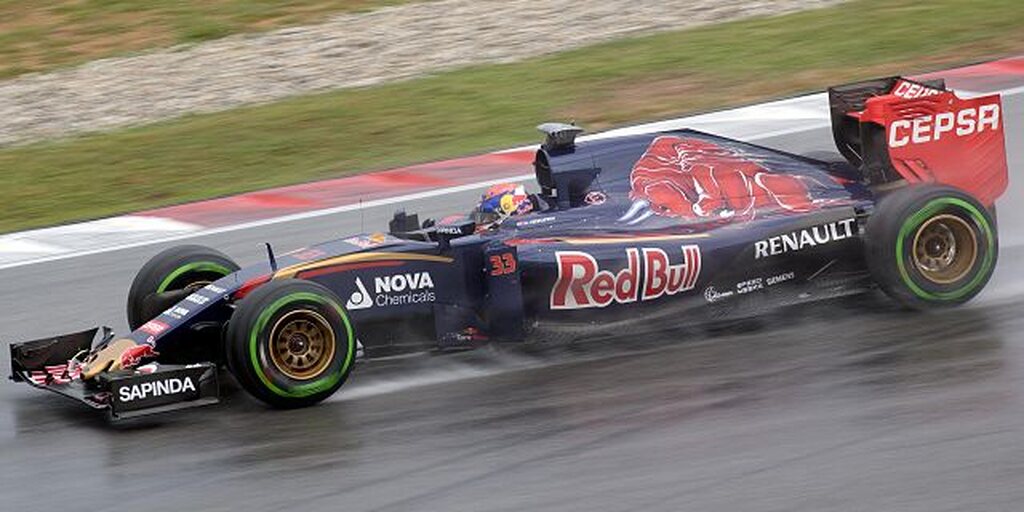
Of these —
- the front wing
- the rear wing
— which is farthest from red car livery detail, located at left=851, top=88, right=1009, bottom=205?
the front wing

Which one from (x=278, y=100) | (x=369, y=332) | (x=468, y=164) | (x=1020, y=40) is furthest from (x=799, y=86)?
(x=369, y=332)

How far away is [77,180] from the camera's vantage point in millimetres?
15648

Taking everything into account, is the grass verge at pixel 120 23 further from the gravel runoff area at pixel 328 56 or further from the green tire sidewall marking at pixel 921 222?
the green tire sidewall marking at pixel 921 222

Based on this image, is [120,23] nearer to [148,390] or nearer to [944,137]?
[944,137]

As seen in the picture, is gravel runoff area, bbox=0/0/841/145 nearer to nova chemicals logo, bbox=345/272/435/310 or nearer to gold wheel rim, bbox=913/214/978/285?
nova chemicals logo, bbox=345/272/435/310

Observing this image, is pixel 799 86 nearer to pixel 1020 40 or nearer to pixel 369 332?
pixel 1020 40

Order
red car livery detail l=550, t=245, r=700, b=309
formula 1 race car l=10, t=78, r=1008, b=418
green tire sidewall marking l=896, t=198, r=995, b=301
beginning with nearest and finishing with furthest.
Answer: formula 1 race car l=10, t=78, r=1008, b=418 → red car livery detail l=550, t=245, r=700, b=309 → green tire sidewall marking l=896, t=198, r=995, b=301

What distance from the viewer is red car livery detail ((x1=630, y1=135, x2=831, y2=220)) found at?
31.8 feet

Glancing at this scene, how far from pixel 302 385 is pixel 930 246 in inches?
142

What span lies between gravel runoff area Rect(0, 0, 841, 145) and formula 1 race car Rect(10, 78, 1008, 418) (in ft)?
27.9

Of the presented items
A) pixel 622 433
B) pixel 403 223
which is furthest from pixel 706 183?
pixel 622 433

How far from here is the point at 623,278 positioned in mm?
9352

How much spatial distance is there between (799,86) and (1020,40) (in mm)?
2494

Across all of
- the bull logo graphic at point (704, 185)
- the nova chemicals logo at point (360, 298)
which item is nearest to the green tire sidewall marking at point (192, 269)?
the nova chemicals logo at point (360, 298)
